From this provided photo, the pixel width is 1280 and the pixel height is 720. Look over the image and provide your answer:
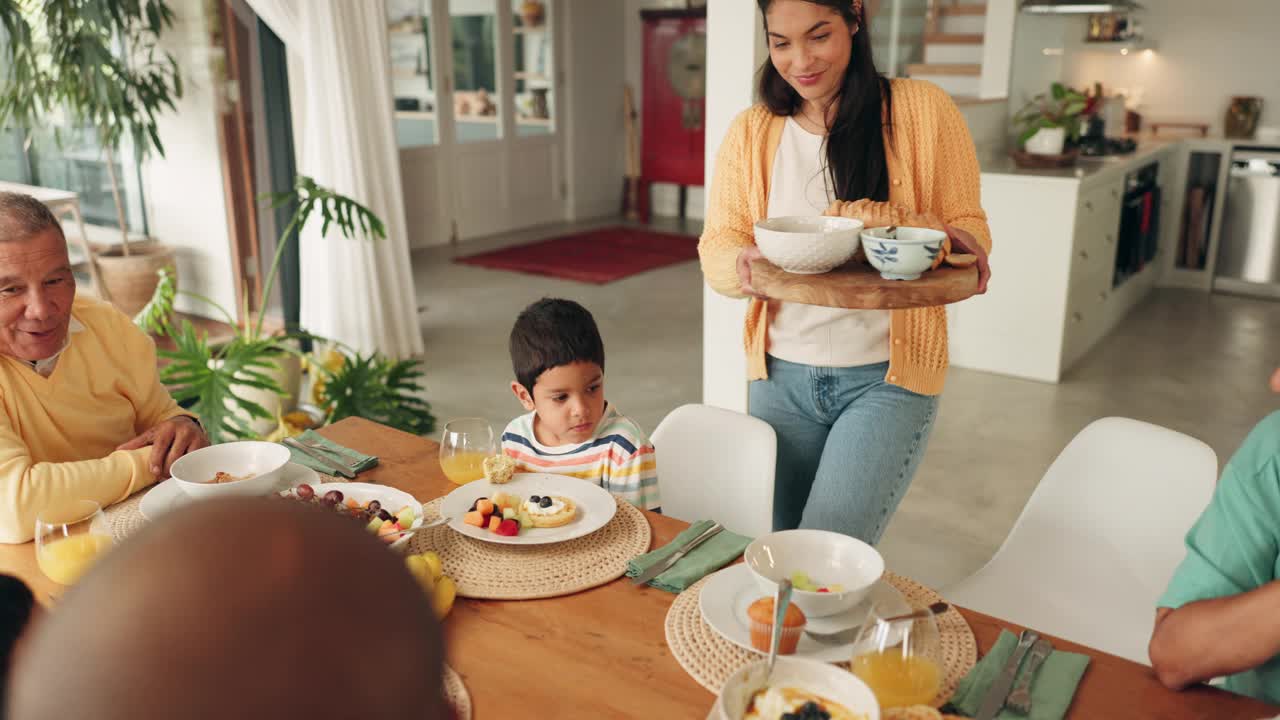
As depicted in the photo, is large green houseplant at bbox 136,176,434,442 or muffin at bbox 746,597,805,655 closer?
muffin at bbox 746,597,805,655

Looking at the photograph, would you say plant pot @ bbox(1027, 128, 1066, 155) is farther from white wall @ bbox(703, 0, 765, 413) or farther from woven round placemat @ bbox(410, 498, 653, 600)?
woven round placemat @ bbox(410, 498, 653, 600)

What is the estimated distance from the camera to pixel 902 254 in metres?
1.45

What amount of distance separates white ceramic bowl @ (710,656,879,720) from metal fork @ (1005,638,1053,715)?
207 millimetres

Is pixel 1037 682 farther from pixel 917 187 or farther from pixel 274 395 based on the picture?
pixel 274 395

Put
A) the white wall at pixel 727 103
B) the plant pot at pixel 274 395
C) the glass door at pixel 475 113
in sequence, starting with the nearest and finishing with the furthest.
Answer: the white wall at pixel 727 103
the plant pot at pixel 274 395
the glass door at pixel 475 113

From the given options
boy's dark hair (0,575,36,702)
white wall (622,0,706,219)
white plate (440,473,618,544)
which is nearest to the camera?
boy's dark hair (0,575,36,702)

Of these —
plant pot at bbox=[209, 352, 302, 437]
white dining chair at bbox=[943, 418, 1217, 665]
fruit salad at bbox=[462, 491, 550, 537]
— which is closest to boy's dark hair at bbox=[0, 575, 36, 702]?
fruit salad at bbox=[462, 491, 550, 537]

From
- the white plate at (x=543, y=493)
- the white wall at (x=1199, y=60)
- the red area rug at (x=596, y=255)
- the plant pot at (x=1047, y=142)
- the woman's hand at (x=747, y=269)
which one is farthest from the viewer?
the red area rug at (x=596, y=255)

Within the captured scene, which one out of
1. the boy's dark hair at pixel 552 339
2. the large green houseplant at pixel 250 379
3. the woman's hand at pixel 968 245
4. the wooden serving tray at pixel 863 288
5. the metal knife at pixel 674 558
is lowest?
the large green houseplant at pixel 250 379

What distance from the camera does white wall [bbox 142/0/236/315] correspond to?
4.21 metres

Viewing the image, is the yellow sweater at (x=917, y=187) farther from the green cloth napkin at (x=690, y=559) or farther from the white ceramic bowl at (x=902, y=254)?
the green cloth napkin at (x=690, y=559)

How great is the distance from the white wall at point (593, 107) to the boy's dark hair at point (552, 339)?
23.2ft

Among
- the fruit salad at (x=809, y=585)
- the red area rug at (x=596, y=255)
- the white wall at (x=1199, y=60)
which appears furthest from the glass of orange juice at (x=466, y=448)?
the white wall at (x=1199, y=60)

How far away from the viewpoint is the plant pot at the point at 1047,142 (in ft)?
15.1
